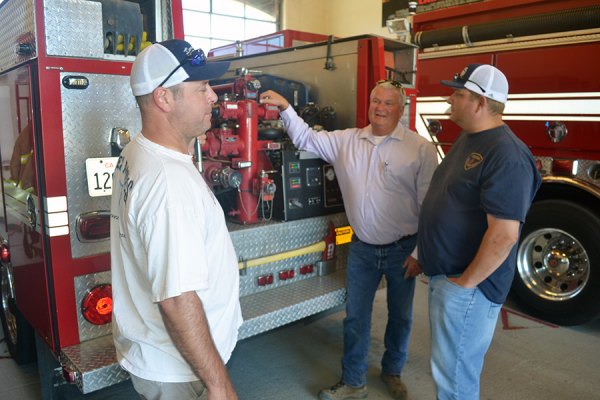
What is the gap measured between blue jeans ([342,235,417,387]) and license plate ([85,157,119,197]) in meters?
1.53

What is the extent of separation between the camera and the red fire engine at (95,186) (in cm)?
231

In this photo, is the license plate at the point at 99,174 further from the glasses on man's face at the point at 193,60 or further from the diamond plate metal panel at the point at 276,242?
the glasses on man's face at the point at 193,60

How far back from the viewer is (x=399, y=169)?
3057 millimetres

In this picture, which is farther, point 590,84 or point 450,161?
point 590,84

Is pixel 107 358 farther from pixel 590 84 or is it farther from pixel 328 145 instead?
pixel 590 84

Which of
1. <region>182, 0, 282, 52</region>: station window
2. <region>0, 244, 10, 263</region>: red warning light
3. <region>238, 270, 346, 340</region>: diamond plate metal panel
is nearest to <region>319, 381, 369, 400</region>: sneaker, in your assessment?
<region>238, 270, 346, 340</region>: diamond plate metal panel

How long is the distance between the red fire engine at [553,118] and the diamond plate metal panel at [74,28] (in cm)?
348

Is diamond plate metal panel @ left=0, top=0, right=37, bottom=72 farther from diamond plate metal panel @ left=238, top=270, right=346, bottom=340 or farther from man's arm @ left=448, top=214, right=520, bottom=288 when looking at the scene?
man's arm @ left=448, top=214, right=520, bottom=288

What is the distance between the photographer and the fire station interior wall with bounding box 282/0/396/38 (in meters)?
16.1

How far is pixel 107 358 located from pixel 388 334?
5.72 feet

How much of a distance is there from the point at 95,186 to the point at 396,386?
2.17m

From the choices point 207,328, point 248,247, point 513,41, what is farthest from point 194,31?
point 207,328

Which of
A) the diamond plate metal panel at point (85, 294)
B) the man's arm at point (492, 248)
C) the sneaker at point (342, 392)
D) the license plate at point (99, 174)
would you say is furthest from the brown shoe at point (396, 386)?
the license plate at point (99, 174)

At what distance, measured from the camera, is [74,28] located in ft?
7.51
